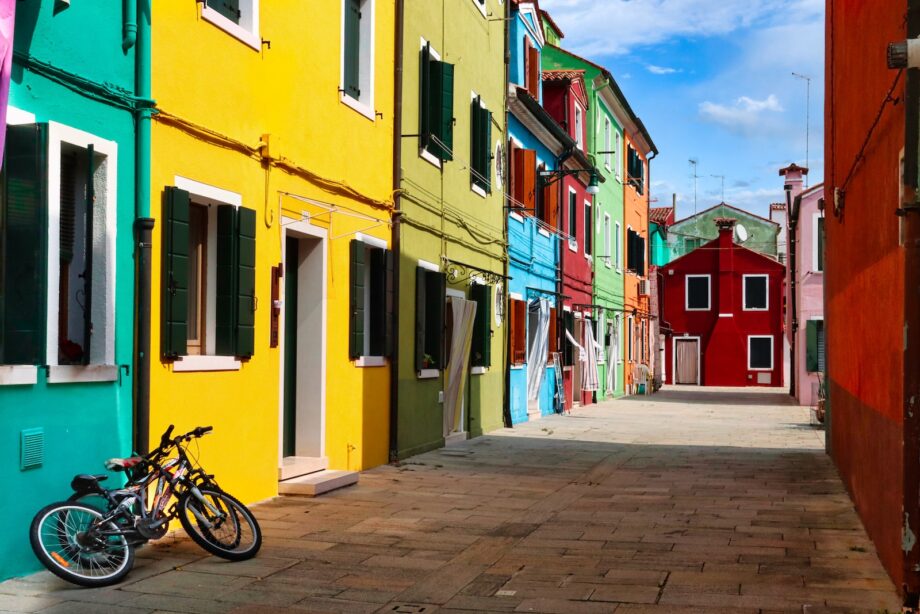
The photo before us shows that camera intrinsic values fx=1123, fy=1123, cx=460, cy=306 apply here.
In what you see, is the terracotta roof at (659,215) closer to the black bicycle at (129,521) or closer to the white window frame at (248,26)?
the white window frame at (248,26)

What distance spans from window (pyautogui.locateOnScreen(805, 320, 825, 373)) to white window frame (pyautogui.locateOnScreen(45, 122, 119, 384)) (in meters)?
25.3

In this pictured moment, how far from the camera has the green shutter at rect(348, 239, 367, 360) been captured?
40.2 ft

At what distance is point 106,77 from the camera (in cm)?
763

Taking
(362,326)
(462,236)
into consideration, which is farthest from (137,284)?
(462,236)

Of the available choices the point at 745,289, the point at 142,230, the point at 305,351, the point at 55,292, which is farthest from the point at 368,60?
the point at 745,289

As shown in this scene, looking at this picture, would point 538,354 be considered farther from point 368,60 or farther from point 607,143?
point 607,143

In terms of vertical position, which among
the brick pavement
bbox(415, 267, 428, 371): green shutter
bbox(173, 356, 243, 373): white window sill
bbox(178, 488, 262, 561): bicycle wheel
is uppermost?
bbox(415, 267, 428, 371): green shutter

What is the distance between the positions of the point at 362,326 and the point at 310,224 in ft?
6.29

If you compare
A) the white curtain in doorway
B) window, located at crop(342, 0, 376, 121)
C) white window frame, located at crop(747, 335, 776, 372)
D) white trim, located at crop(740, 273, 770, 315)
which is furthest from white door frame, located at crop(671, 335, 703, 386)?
window, located at crop(342, 0, 376, 121)

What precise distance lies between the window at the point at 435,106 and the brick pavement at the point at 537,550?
426cm

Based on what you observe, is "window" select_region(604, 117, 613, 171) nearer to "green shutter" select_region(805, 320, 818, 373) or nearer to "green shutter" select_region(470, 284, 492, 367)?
"green shutter" select_region(805, 320, 818, 373)

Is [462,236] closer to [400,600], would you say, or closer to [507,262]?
[507,262]

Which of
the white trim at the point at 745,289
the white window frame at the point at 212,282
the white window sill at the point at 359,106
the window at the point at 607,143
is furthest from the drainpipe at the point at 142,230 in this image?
→ the white trim at the point at 745,289

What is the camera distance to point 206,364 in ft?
29.6
